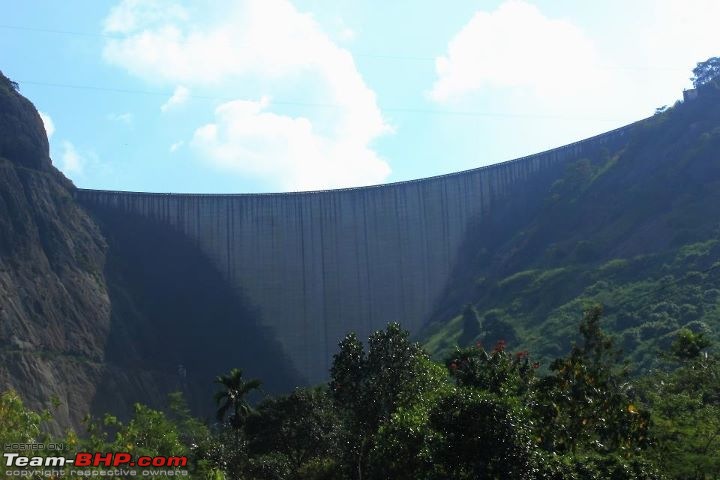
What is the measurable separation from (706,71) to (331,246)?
51992mm

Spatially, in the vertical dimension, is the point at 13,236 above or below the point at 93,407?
above

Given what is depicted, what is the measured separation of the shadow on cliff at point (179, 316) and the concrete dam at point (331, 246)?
1.45 metres

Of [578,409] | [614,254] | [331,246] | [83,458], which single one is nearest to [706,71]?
[614,254]

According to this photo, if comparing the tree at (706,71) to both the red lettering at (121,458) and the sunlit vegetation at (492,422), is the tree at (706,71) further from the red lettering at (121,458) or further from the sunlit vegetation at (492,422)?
the red lettering at (121,458)

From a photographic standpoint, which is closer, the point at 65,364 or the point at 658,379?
the point at 658,379

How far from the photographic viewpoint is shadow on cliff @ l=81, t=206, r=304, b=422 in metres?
88.2

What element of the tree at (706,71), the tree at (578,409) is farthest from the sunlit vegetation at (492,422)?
the tree at (706,71)

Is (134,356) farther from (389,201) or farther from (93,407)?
(389,201)

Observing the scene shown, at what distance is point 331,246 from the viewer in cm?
9356

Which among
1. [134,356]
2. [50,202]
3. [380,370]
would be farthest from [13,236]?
[380,370]

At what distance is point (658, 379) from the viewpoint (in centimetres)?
3528

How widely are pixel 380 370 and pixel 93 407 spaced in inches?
2067

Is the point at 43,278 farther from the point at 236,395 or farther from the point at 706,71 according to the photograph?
the point at 706,71

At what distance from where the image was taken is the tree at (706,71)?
334 feet
